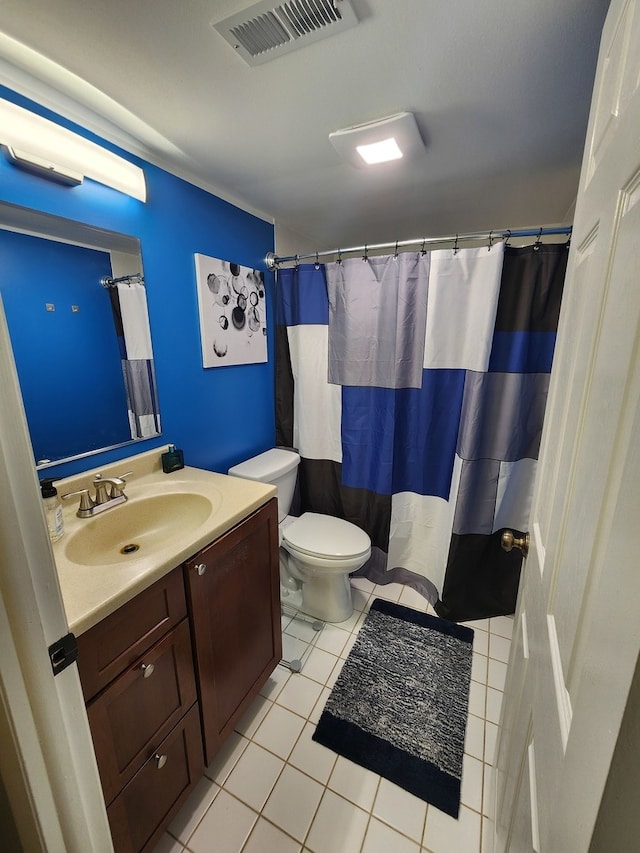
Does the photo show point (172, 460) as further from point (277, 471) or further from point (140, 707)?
point (140, 707)

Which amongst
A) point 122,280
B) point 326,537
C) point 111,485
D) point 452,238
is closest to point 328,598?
point 326,537

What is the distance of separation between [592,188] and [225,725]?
1778mm

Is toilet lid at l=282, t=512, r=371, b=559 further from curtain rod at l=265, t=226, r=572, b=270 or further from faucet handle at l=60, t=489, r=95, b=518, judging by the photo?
curtain rod at l=265, t=226, r=572, b=270

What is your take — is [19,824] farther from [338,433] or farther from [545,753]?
[338,433]

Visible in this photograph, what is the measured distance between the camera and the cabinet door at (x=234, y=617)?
103 centimetres

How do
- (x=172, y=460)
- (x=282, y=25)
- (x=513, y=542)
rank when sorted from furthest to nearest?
(x=172, y=460) → (x=513, y=542) → (x=282, y=25)

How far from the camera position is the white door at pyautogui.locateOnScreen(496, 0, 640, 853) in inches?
13.0

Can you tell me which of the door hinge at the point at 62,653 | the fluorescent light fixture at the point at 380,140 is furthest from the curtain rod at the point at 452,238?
the door hinge at the point at 62,653

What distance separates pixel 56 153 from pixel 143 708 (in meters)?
1.56

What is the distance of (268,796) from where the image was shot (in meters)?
1.13

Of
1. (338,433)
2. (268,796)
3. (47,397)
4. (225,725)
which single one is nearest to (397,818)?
(268,796)

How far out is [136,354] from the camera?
1.37 metres

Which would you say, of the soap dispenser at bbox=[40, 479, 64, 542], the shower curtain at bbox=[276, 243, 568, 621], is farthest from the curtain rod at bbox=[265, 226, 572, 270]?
the soap dispenser at bbox=[40, 479, 64, 542]

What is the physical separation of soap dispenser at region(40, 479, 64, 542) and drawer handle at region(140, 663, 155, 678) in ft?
1.41
